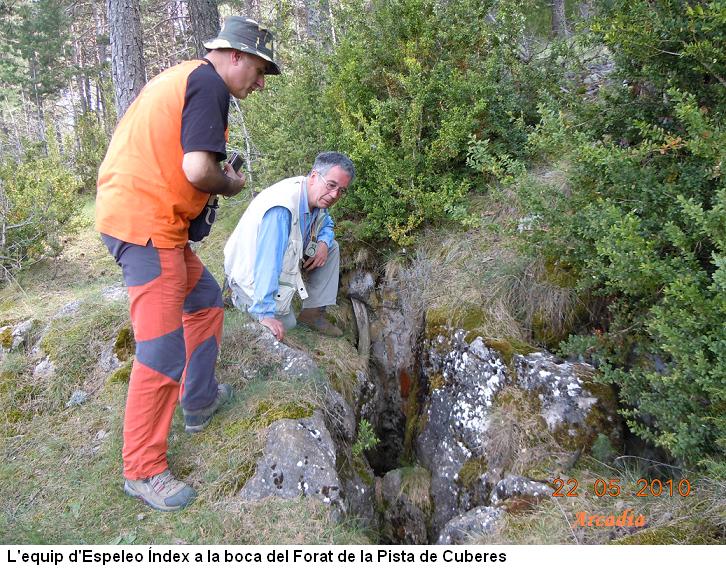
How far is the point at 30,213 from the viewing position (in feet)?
21.2

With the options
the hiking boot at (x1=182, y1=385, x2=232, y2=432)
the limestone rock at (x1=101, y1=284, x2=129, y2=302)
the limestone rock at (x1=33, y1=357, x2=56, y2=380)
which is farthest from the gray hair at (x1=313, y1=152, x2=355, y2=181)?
the limestone rock at (x1=33, y1=357, x2=56, y2=380)

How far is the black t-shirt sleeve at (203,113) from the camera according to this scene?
7.79ft

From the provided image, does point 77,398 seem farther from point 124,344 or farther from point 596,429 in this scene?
point 596,429

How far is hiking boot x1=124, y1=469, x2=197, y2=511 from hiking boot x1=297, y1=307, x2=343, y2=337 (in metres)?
1.95

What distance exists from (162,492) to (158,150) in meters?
1.82

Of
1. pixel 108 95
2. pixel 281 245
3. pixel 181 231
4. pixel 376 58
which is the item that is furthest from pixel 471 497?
pixel 108 95

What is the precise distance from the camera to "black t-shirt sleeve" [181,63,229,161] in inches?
93.5

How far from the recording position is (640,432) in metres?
2.54

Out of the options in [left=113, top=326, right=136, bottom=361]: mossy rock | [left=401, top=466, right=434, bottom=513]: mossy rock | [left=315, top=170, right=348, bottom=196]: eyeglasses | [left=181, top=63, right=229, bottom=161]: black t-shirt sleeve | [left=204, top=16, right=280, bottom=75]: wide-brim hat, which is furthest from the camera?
[left=113, top=326, right=136, bottom=361]: mossy rock

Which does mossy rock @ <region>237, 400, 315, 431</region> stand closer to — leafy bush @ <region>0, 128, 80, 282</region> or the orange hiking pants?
the orange hiking pants

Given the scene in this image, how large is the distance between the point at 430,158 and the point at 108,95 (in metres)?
12.4

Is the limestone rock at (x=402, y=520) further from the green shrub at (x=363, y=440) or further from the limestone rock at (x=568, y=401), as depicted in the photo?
the limestone rock at (x=568, y=401)

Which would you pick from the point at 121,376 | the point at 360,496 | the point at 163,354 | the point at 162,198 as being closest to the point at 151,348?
the point at 163,354

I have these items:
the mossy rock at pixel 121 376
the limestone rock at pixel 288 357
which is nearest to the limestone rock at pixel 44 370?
the mossy rock at pixel 121 376
